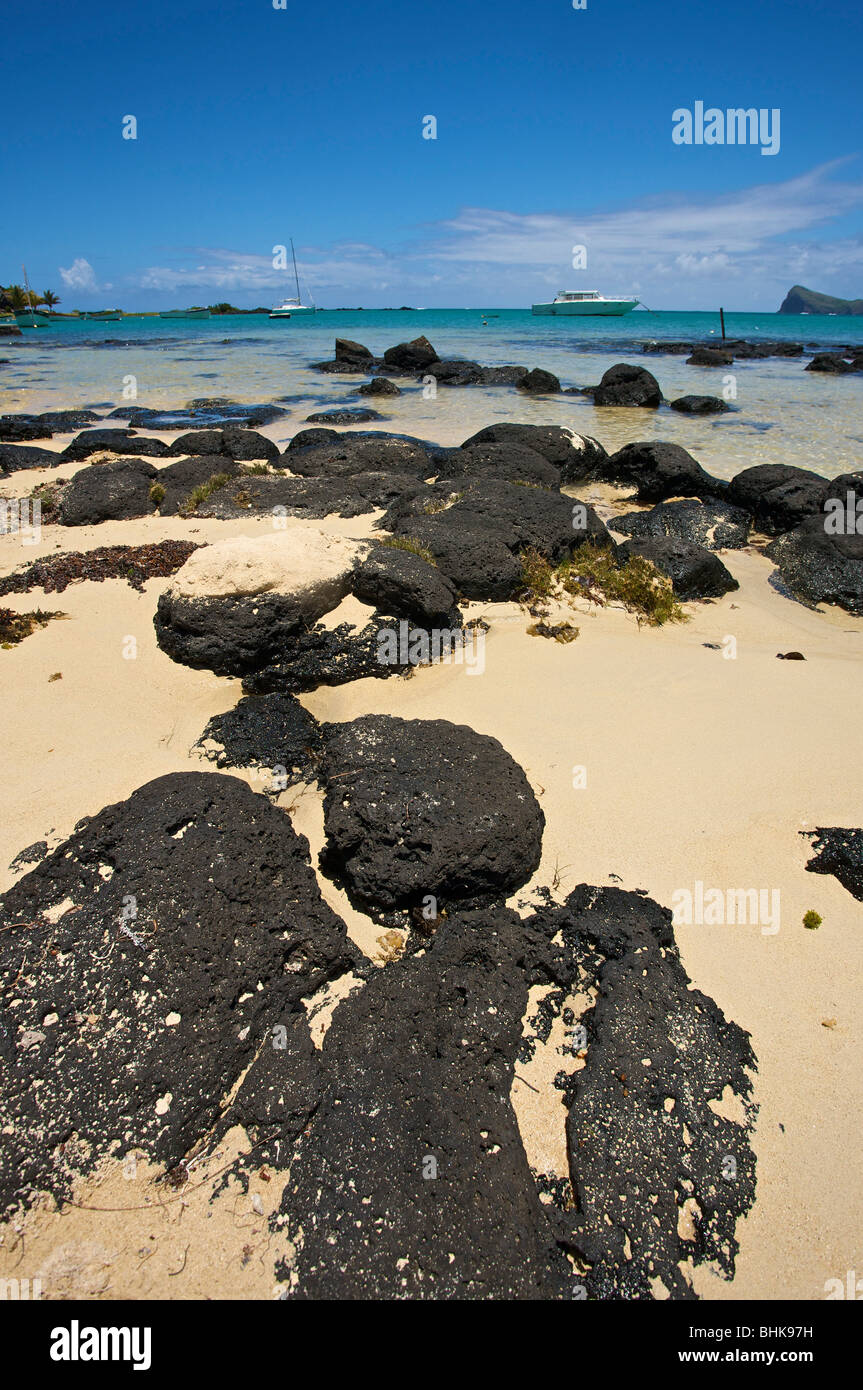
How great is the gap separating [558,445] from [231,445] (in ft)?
23.5

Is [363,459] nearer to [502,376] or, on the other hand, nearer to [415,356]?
[502,376]

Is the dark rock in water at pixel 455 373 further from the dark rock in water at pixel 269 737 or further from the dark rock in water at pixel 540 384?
the dark rock in water at pixel 269 737

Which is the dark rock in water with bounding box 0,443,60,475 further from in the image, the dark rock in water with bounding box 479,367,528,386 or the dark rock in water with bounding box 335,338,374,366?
the dark rock in water with bounding box 335,338,374,366

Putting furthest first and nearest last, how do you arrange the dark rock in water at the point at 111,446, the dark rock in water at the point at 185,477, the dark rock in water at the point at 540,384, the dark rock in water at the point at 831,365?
the dark rock in water at the point at 831,365 → the dark rock in water at the point at 540,384 → the dark rock in water at the point at 111,446 → the dark rock in water at the point at 185,477

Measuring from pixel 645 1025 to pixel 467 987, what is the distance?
84 cm

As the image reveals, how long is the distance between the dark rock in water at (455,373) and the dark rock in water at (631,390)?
7370mm

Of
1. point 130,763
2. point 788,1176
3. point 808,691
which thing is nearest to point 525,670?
point 808,691

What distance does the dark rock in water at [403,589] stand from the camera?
20.5 ft

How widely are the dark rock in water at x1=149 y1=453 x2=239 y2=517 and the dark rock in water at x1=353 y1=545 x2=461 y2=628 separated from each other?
529cm

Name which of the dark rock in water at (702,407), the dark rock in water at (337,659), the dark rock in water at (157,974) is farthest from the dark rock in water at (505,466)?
the dark rock in water at (702,407)

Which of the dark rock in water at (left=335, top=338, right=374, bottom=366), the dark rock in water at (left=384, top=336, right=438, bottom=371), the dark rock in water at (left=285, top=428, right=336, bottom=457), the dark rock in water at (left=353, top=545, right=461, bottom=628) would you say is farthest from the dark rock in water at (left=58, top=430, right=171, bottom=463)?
the dark rock in water at (left=335, top=338, right=374, bottom=366)

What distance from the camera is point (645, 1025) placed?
9.95 feet

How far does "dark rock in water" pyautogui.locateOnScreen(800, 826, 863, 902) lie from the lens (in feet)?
13.3
